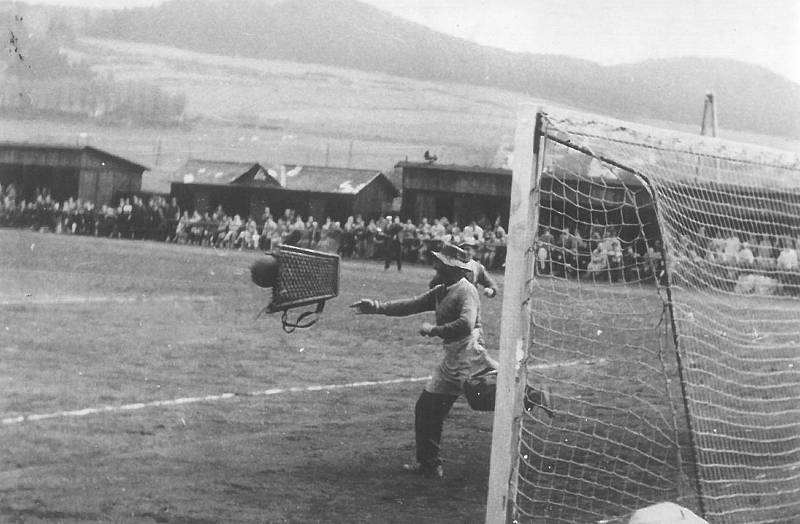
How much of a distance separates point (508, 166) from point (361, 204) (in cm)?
129

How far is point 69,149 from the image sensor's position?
24.5 feet

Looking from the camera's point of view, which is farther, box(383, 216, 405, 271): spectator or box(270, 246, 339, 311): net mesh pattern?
box(383, 216, 405, 271): spectator

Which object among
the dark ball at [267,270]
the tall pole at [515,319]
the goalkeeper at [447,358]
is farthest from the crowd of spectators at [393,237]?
the tall pole at [515,319]

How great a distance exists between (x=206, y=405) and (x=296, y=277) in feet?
4.28

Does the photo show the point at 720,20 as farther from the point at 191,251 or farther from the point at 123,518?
the point at 123,518

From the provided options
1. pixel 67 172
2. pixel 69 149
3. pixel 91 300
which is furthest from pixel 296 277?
pixel 91 300

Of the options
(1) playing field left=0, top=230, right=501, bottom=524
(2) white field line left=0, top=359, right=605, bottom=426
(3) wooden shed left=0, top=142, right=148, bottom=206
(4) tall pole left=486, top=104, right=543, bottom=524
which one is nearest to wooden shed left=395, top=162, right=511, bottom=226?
(1) playing field left=0, top=230, right=501, bottom=524

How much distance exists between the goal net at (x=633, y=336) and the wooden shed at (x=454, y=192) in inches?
16.1

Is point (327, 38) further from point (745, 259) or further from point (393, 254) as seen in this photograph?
point (745, 259)

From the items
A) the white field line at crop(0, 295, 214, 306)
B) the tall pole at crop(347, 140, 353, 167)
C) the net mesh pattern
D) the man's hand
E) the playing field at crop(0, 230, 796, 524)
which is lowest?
the playing field at crop(0, 230, 796, 524)

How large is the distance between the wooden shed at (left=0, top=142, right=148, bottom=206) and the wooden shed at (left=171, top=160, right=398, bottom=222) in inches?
23.1

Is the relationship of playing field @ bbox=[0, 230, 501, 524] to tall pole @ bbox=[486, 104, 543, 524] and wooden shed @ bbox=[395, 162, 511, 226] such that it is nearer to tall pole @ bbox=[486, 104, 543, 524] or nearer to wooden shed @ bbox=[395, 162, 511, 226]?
wooden shed @ bbox=[395, 162, 511, 226]

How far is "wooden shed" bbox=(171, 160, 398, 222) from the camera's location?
22.0 ft

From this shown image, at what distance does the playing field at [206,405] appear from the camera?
5035mm
